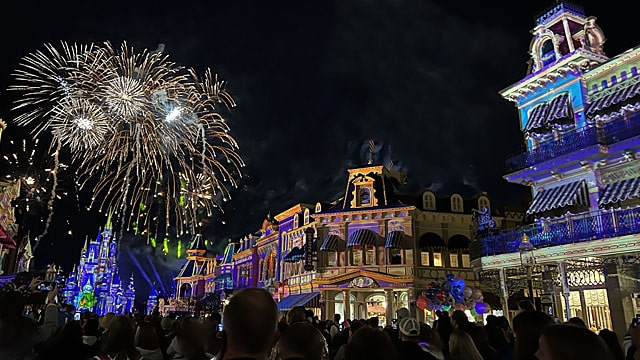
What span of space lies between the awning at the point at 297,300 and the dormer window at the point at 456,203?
474 inches

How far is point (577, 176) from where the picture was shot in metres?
17.7

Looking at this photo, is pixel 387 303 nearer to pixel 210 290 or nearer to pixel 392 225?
pixel 392 225

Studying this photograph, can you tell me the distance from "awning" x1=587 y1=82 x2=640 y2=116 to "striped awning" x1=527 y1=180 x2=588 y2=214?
2.87 metres

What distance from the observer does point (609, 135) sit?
1617cm

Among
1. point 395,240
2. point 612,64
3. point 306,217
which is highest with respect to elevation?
point 612,64

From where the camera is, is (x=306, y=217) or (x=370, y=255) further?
(x=306, y=217)

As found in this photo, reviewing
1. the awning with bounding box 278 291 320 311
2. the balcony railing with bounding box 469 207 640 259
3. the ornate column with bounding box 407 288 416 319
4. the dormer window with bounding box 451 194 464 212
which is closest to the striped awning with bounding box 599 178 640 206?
the balcony railing with bounding box 469 207 640 259

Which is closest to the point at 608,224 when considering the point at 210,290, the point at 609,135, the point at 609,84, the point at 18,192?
the point at 609,135

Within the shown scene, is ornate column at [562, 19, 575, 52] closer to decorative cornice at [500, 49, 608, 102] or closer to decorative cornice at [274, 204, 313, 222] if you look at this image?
decorative cornice at [500, 49, 608, 102]

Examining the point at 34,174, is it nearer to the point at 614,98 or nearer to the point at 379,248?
the point at 379,248

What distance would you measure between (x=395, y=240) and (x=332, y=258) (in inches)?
214

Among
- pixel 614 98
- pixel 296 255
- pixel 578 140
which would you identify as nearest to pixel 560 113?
pixel 578 140

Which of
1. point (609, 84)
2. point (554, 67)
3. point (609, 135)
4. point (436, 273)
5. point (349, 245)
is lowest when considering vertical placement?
point (436, 273)

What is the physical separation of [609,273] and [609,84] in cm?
760
